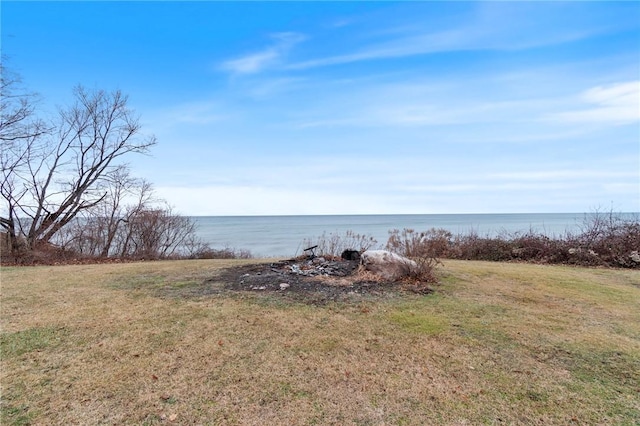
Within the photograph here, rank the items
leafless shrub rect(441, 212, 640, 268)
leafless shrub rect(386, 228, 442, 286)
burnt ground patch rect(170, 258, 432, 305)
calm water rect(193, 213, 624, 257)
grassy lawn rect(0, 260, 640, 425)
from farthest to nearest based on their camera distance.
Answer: calm water rect(193, 213, 624, 257)
leafless shrub rect(441, 212, 640, 268)
leafless shrub rect(386, 228, 442, 286)
burnt ground patch rect(170, 258, 432, 305)
grassy lawn rect(0, 260, 640, 425)

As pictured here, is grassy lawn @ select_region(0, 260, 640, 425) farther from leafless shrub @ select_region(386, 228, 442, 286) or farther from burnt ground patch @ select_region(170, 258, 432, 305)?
leafless shrub @ select_region(386, 228, 442, 286)

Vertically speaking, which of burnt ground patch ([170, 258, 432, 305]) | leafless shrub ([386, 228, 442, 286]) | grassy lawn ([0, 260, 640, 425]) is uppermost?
leafless shrub ([386, 228, 442, 286])

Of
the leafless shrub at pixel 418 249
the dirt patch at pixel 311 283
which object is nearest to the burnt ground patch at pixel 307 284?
the dirt patch at pixel 311 283

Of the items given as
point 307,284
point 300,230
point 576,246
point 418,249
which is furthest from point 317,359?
point 300,230

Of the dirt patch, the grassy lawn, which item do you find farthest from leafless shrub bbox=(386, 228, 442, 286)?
the grassy lawn

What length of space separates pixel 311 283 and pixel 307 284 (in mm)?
73

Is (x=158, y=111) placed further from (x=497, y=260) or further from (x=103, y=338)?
(x=497, y=260)

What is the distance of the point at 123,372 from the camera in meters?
2.47

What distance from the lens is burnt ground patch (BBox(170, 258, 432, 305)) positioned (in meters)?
4.54

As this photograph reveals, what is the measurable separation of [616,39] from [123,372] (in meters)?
9.90

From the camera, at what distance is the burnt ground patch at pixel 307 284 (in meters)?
4.54

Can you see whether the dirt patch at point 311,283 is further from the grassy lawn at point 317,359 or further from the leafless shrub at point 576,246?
the leafless shrub at point 576,246

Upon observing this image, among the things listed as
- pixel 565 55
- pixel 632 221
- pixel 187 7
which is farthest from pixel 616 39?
pixel 187 7

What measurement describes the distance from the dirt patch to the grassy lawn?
0.28 m
